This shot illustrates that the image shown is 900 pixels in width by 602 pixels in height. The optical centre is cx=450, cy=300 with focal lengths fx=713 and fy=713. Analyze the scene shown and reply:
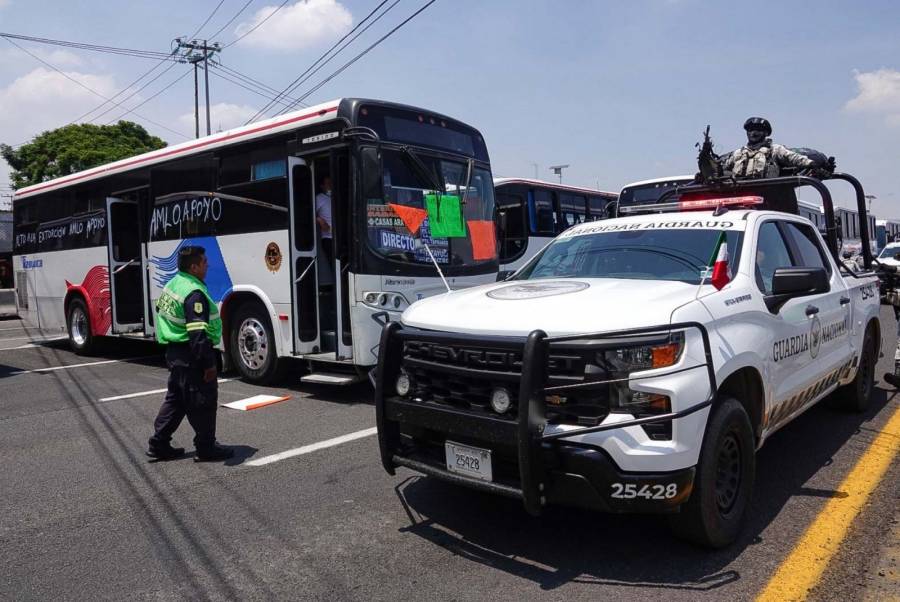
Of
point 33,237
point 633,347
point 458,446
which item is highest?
point 33,237

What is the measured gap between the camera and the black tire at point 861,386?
6.52 metres

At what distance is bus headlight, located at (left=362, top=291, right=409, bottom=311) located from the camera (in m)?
7.46

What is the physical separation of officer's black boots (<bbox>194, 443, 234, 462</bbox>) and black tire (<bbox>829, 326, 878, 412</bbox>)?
214 inches

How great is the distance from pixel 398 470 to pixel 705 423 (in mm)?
2497

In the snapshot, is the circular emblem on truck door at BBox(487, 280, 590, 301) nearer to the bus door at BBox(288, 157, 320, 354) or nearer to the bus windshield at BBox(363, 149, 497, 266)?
the bus windshield at BBox(363, 149, 497, 266)

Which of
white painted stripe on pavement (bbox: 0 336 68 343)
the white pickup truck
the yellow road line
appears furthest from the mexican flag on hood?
white painted stripe on pavement (bbox: 0 336 68 343)

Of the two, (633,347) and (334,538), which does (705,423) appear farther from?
(334,538)

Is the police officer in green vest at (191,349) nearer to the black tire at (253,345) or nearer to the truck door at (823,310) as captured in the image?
the black tire at (253,345)

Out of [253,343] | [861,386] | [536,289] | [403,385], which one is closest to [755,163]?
[861,386]

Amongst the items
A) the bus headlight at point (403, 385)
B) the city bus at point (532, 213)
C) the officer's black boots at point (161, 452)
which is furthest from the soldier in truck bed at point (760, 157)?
the city bus at point (532, 213)

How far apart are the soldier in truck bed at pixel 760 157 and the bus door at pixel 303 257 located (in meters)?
4.66

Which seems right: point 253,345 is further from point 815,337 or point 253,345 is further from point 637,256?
point 815,337

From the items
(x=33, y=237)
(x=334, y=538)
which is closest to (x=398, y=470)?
(x=334, y=538)

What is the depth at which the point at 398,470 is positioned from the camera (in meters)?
5.26
